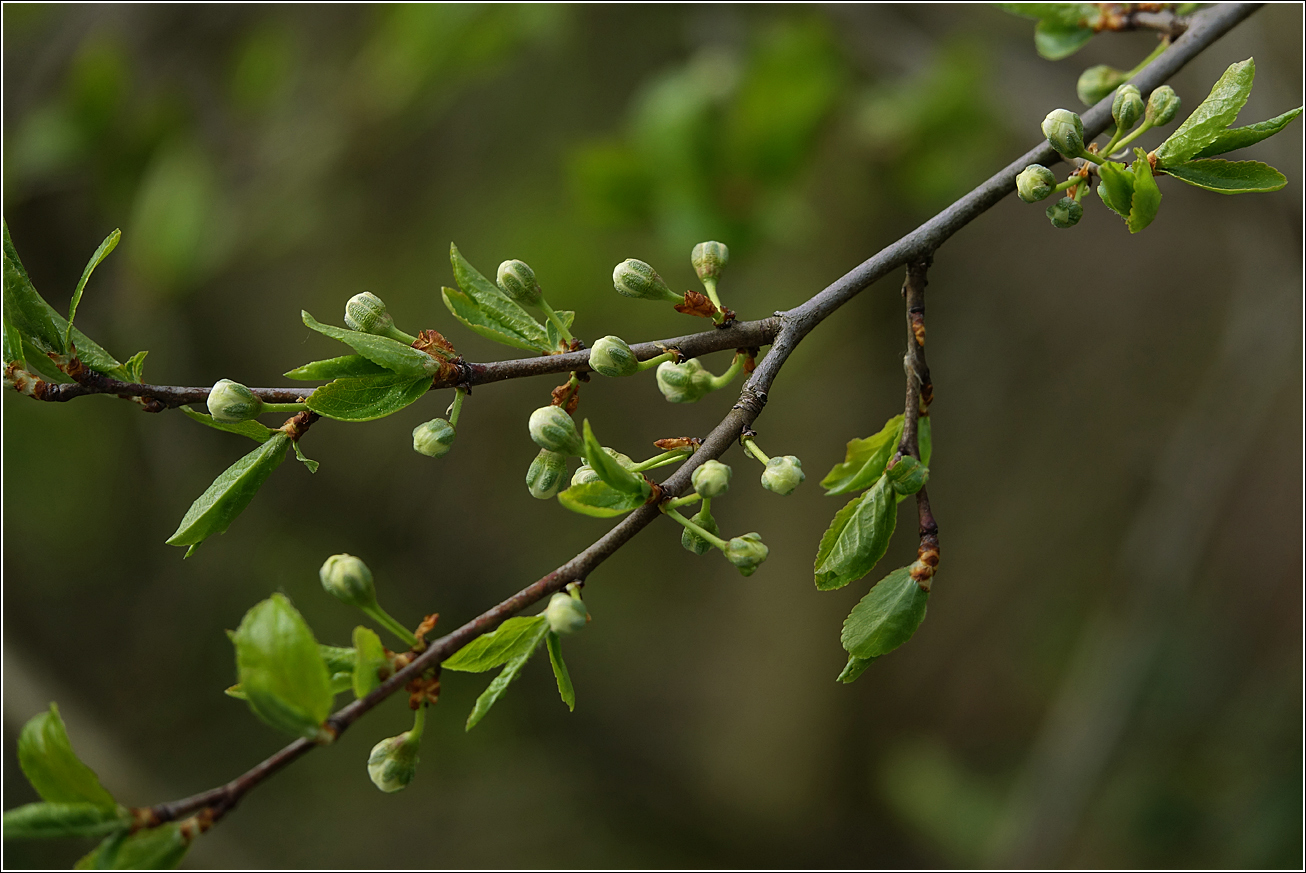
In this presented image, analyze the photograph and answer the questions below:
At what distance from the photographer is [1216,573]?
10.1ft

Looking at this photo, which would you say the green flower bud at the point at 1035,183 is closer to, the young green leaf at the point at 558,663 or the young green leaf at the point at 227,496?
the young green leaf at the point at 558,663

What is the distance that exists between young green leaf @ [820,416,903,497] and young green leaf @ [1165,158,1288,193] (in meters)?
0.28

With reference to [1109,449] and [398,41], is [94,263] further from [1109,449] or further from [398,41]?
[1109,449]

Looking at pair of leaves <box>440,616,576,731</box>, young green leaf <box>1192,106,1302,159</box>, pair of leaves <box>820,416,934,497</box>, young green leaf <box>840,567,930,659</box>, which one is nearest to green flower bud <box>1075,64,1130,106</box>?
young green leaf <box>1192,106,1302,159</box>

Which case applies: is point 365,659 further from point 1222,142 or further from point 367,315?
point 1222,142

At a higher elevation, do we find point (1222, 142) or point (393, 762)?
point (1222, 142)

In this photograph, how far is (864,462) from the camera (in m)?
0.77

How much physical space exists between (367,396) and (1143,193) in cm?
59

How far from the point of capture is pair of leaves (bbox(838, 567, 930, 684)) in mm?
705

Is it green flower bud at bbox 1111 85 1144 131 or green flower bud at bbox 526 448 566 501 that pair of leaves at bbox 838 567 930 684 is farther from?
green flower bud at bbox 1111 85 1144 131

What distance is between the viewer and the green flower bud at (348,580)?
65 centimetres

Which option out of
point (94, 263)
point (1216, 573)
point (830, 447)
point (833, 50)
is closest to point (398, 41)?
point (833, 50)

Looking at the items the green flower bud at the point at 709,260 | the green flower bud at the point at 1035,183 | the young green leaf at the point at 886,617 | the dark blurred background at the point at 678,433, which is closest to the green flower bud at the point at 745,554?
the young green leaf at the point at 886,617

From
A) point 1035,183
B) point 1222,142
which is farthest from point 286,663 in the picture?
point 1222,142
